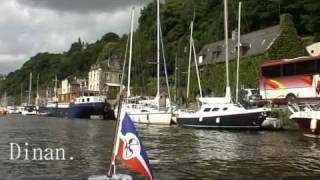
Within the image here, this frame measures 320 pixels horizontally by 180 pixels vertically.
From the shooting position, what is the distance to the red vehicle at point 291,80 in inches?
2227

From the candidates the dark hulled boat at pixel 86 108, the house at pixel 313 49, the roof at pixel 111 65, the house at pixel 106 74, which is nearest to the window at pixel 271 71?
the house at pixel 313 49

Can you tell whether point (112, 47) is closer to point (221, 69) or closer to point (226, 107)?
point (221, 69)

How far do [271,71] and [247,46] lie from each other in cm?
3515

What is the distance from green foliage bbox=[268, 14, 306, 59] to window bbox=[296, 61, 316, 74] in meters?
27.8

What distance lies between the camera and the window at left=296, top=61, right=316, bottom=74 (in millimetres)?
56491

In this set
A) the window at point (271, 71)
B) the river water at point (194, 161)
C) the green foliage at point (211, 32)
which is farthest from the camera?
the green foliage at point (211, 32)

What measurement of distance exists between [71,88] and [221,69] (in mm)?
105737

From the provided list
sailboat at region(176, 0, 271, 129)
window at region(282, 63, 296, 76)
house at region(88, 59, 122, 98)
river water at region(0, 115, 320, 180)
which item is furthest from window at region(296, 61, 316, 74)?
house at region(88, 59, 122, 98)

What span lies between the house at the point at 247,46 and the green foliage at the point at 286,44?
120 centimetres

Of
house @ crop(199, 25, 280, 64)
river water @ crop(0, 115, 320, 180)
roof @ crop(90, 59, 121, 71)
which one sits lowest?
river water @ crop(0, 115, 320, 180)

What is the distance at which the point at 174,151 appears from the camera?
33.6 meters

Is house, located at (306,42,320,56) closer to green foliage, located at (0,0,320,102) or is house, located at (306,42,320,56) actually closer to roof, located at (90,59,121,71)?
green foliage, located at (0,0,320,102)

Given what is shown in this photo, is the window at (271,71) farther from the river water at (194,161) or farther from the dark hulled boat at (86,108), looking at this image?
the dark hulled boat at (86,108)

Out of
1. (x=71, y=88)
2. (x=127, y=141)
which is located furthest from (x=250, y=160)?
(x=71, y=88)
